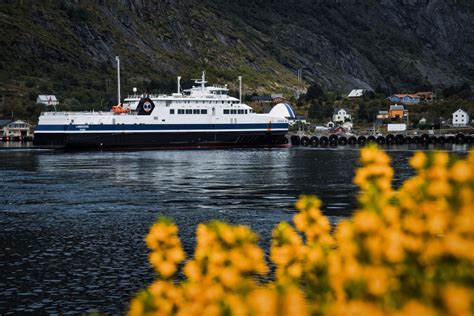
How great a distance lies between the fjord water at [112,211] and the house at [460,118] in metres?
102

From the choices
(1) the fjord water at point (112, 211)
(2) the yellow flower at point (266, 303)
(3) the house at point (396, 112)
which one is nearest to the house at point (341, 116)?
(3) the house at point (396, 112)

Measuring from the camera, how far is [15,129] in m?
145

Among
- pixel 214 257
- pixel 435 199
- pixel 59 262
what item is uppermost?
pixel 435 199

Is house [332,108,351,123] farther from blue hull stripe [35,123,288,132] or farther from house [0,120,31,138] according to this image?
house [0,120,31,138]

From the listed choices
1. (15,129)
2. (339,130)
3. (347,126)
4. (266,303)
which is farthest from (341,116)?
(266,303)

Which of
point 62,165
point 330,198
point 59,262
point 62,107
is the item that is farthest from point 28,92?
point 59,262

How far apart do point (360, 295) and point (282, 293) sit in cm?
59

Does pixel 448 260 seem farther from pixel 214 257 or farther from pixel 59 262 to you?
pixel 59 262

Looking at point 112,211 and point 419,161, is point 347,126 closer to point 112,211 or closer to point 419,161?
point 112,211

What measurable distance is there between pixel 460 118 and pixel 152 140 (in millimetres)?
90802

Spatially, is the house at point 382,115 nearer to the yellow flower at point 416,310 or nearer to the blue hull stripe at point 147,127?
the blue hull stripe at point 147,127

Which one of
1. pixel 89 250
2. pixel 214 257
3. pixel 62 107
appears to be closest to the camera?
pixel 214 257

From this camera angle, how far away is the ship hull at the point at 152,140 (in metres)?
100

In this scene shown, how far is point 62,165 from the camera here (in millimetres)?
70312
